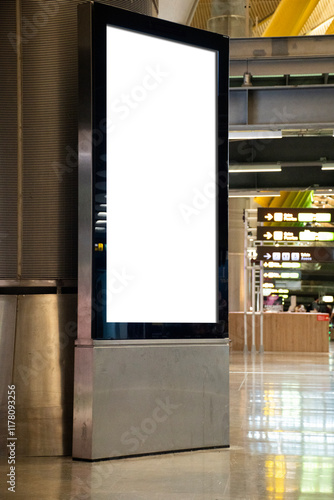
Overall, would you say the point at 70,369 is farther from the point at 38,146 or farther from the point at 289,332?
the point at 289,332

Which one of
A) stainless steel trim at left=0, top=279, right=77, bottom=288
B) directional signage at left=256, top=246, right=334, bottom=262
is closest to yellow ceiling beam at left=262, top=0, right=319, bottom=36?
directional signage at left=256, top=246, right=334, bottom=262

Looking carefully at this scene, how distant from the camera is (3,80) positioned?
661cm

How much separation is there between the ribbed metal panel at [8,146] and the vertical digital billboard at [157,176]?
79 centimetres

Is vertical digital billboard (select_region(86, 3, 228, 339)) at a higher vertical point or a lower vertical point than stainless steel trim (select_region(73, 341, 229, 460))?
higher

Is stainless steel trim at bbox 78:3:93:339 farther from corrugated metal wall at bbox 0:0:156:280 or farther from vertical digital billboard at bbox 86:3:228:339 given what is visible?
corrugated metal wall at bbox 0:0:156:280

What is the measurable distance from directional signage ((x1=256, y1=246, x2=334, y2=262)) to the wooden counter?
1734mm

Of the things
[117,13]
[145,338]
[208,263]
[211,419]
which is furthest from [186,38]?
[211,419]

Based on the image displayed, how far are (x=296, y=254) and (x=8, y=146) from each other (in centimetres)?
1965

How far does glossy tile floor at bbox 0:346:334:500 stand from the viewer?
193 inches

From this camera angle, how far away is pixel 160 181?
21.6 ft

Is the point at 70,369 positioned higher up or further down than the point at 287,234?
further down

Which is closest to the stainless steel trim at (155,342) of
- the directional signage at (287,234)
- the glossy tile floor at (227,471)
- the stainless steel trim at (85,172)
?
the stainless steel trim at (85,172)

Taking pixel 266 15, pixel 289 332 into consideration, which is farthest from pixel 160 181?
pixel 266 15

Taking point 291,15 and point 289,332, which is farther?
point 289,332
